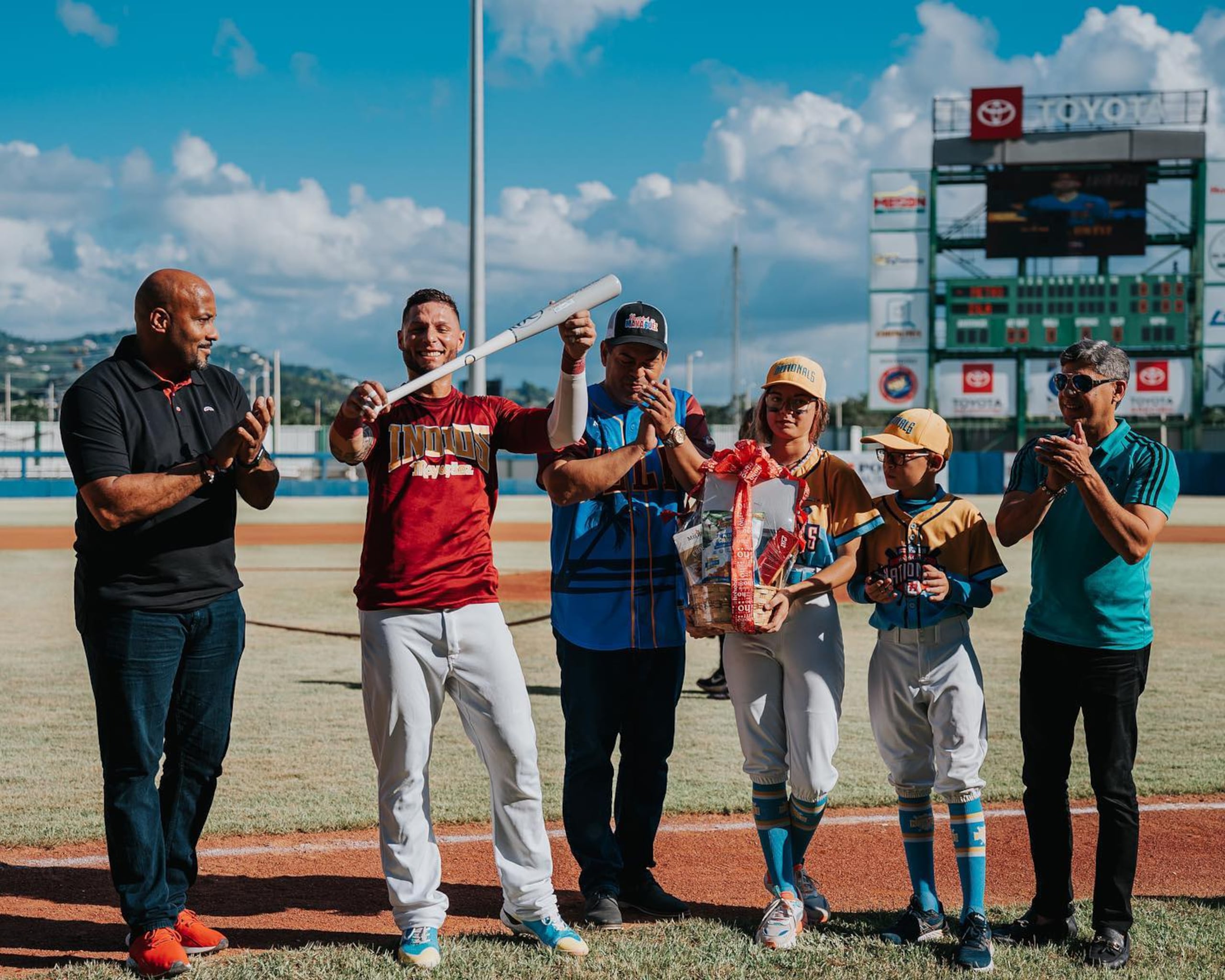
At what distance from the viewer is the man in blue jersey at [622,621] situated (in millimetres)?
4219

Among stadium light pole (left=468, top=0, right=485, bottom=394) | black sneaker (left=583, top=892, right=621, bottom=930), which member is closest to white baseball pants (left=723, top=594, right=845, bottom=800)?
black sneaker (left=583, top=892, right=621, bottom=930)

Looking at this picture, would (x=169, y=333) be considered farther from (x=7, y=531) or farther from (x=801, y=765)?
(x=7, y=531)

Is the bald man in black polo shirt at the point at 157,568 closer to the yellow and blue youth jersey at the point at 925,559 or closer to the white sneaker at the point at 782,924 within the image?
the white sneaker at the point at 782,924

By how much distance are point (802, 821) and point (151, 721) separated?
2134mm

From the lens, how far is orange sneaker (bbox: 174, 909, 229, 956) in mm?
3887

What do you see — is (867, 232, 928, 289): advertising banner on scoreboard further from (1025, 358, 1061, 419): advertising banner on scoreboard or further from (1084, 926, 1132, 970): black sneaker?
(1084, 926, 1132, 970): black sneaker

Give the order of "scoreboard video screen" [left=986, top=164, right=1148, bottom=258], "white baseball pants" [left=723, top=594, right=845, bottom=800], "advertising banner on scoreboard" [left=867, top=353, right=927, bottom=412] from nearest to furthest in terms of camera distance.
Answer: "white baseball pants" [left=723, top=594, right=845, bottom=800]
"scoreboard video screen" [left=986, top=164, right=1148, bottom=258]
"advertising banner on scoreboard" [left=867, top=353, right=927, bottom=412]

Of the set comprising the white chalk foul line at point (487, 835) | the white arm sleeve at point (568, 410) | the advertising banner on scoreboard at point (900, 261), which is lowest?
the white chalk foul line at point (487, 835)

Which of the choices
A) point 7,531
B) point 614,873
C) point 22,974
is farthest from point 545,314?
point 7,531

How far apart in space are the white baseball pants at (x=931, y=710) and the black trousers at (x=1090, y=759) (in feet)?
0.61

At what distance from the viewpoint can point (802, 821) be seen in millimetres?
4086

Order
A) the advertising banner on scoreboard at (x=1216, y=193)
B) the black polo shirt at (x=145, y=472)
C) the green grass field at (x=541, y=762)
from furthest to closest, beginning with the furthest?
1. the advertising banner on scoreboard at (x=1216, y=193)
2. the green grass field at (x=541, y=762)
3. the black polo shirt at (x=145, y=472)

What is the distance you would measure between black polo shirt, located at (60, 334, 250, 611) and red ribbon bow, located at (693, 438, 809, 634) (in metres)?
1.57

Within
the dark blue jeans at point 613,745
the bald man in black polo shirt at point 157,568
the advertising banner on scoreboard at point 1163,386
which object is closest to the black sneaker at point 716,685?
A: the dark blue jeans at point 613,745
